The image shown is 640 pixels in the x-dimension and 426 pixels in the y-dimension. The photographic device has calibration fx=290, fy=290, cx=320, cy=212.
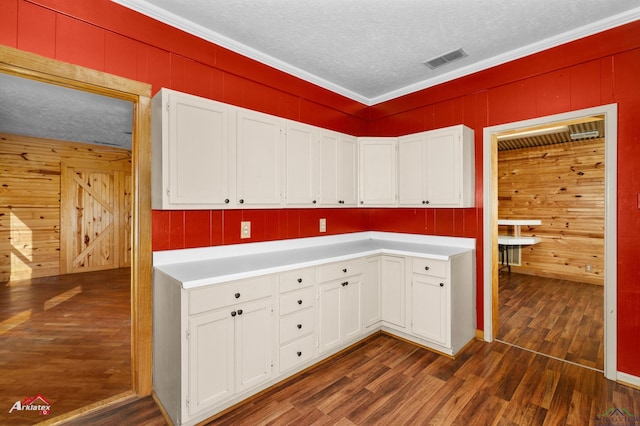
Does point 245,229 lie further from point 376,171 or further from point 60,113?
point 60,113

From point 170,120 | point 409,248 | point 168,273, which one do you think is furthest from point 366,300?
point 170,120

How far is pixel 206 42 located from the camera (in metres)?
2.53

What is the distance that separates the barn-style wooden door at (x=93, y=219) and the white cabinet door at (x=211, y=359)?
612 cm

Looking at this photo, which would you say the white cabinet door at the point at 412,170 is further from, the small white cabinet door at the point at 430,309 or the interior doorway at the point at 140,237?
the interior doorway at the point at 140,237

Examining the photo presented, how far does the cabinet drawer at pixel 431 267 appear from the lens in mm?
2742

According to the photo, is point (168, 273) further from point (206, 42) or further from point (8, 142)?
point (8, 142)

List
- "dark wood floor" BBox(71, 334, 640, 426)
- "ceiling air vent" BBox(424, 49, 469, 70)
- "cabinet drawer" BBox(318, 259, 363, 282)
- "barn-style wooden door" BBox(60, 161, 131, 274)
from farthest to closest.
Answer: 1. "barn-style wooden door" BBox(60, 161, 131, 274)
2. "ceiling air vent" BBox(424, 49, 469, 70)
3. "cabinet drawer" BBox(318, 259, 363, 282)
4. "dark wood floor" BBox(71, 334, 640, 426)

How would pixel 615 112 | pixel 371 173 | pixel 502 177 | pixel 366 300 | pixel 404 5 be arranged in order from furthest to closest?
pixel 502 177, pixel 371 173, pixel 366 300, pixel 615 112, pixel 404 5

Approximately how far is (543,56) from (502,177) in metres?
4.06

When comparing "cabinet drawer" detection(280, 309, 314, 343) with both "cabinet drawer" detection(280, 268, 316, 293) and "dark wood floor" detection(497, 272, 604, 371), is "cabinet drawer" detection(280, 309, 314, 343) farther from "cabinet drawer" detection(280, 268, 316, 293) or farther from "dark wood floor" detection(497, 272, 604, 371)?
"dark wood floor" detection(497, 272, 604, 371)

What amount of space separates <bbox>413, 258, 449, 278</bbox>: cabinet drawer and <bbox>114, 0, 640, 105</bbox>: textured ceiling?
80.8 inches

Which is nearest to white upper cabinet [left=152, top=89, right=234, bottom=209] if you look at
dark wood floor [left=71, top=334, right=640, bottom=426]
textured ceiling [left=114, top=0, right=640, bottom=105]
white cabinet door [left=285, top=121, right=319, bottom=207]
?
white cabinet door [left=285, top=121, right=319, bottom=207]

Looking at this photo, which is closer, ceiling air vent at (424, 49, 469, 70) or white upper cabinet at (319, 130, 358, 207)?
ceiling air vent at (424, 49, 469, 70)

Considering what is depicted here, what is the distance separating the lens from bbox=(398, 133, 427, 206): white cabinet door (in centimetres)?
323
